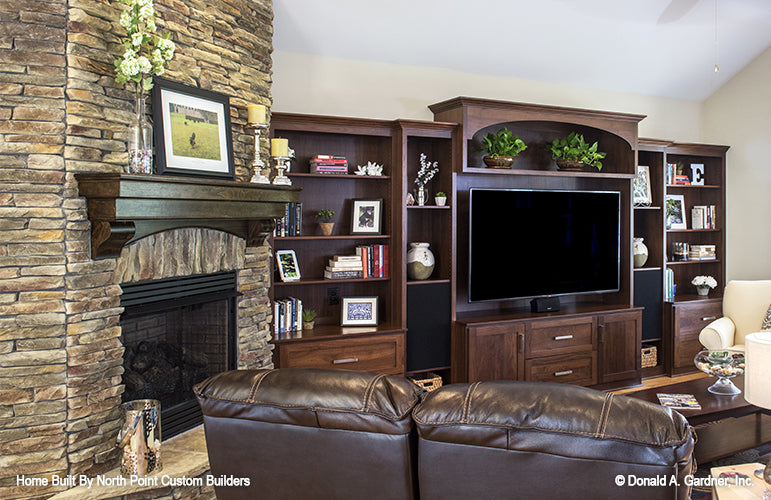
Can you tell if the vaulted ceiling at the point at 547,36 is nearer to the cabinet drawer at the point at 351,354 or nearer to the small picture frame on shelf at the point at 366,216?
the small picture frame on shelf at the point at 366,216

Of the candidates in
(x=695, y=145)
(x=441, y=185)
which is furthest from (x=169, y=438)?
(x=695, y=145)

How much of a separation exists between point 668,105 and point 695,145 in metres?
0.54

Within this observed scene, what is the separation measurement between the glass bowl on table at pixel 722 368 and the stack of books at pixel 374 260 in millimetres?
2065

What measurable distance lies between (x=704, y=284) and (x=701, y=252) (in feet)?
1.07

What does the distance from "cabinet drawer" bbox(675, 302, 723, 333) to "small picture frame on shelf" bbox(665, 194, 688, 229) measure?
2.48ft

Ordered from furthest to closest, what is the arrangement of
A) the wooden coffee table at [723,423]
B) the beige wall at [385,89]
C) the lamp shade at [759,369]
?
the beige wall at [385,89] < the wooden coffee table at [723,423] < the lamp shade at [759,369]

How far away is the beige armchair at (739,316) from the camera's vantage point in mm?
4453

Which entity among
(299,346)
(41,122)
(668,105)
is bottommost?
(299,346)

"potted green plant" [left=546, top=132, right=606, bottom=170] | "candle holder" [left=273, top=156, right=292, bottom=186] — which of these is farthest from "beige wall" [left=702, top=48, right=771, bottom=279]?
"candle holder" [left=273, top=156, right=292, bottom=186]

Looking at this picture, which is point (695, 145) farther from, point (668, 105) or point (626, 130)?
point (626, 130)

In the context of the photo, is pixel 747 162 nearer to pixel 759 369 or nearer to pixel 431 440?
pixel 759 369

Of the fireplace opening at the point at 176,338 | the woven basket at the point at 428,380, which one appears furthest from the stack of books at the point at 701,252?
the fireplace opening at the point at 176,338

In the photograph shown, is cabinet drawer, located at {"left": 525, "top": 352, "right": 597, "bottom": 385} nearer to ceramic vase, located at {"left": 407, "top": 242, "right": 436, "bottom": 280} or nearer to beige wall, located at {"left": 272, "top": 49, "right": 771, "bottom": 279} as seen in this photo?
ceramic vase, located at {"left": 407, "top": 242, "right": 436, "bottom": 280}

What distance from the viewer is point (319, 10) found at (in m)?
3.94
